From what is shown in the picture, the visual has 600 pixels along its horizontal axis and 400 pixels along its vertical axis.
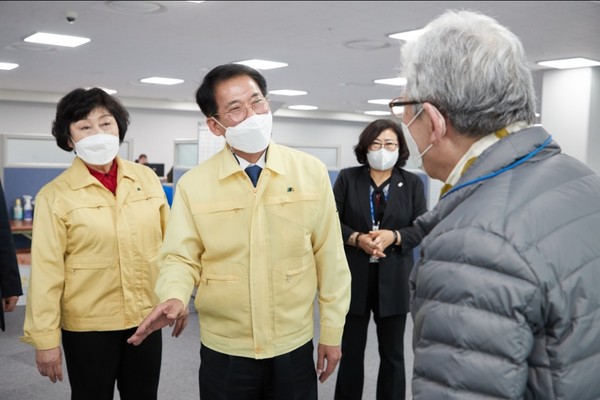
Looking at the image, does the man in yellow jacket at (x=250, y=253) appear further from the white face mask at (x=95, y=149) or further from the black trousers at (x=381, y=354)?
the black trousers at (x=381, y=354)

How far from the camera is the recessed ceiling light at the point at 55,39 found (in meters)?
6.82

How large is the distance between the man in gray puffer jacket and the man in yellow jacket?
74 centimetres

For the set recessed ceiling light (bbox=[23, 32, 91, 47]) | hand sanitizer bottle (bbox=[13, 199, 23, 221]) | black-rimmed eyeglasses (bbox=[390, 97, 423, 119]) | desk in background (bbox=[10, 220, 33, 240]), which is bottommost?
desk in background (bbox=[10, 220, 33, 240])

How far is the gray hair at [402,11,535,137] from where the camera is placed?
96 cm

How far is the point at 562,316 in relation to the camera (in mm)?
838

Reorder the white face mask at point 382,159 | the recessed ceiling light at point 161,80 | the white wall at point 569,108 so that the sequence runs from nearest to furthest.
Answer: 1. the white face mask at point 382,159
2. the white wall at point 569,108
3. the recessed ceiling light at point 161,80

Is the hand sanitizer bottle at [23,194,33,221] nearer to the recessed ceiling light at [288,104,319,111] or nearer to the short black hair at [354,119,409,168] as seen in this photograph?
the short black hair at [354,119,409,168]

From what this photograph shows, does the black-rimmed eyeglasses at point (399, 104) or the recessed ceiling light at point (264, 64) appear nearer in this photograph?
the black-rimmed eyeglasses at point (399, 104)

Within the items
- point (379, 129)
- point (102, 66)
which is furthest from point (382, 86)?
point (379, 129)

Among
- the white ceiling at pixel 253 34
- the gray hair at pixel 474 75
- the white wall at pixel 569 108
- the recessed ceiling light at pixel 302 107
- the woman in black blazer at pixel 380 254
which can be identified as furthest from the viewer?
the recessed ceiling light at pixel 302 107

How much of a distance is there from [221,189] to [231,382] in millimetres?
562

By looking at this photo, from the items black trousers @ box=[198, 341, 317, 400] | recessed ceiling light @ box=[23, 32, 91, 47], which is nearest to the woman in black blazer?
black trousers @ box=[198, 341, 317, 400]

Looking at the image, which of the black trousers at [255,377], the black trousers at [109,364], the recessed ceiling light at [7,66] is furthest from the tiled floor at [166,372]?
the recessed ceiling light at [7,66]

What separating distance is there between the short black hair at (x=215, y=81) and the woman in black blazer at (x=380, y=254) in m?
1.09
